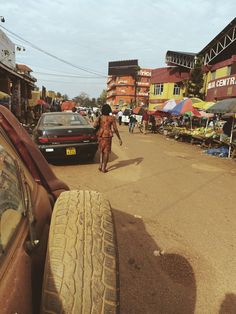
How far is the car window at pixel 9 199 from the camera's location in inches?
55.3

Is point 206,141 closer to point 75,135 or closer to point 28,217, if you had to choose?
point 75,135

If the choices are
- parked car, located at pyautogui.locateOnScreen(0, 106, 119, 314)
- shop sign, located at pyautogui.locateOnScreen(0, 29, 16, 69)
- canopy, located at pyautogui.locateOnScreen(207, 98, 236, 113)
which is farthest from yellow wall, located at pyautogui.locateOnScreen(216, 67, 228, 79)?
parked car, located at pyautogui.locateOnScreen(0, 106, 119, 314)

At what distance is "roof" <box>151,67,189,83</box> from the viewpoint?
4256 centimetres

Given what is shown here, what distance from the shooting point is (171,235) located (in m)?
4.45

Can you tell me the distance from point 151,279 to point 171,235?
119cm

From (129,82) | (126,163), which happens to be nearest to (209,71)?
(126,163)

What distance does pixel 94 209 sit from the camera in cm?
216

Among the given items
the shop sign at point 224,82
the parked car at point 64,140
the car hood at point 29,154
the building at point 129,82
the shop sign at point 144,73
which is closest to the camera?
the car hood at point 29,154

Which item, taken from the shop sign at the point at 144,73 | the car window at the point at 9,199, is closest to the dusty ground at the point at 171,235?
the car window at the point at 9,199

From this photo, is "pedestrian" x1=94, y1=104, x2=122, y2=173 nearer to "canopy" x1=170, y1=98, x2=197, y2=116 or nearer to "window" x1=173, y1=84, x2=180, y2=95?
"canopy" x1=170, y1=98, x2=197, y2=116

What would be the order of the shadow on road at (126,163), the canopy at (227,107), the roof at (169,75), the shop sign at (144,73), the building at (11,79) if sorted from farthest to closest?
the shop sign at (144,73) → the roof at (169,75) → the building at (11,79) → the canopy at (227,107) → the shadow on road at (126,163)

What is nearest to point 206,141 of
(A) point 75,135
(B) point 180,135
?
(B) point 180,135

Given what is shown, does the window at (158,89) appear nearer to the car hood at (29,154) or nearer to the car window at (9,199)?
the car hood at (29,154)

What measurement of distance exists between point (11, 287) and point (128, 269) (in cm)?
244
